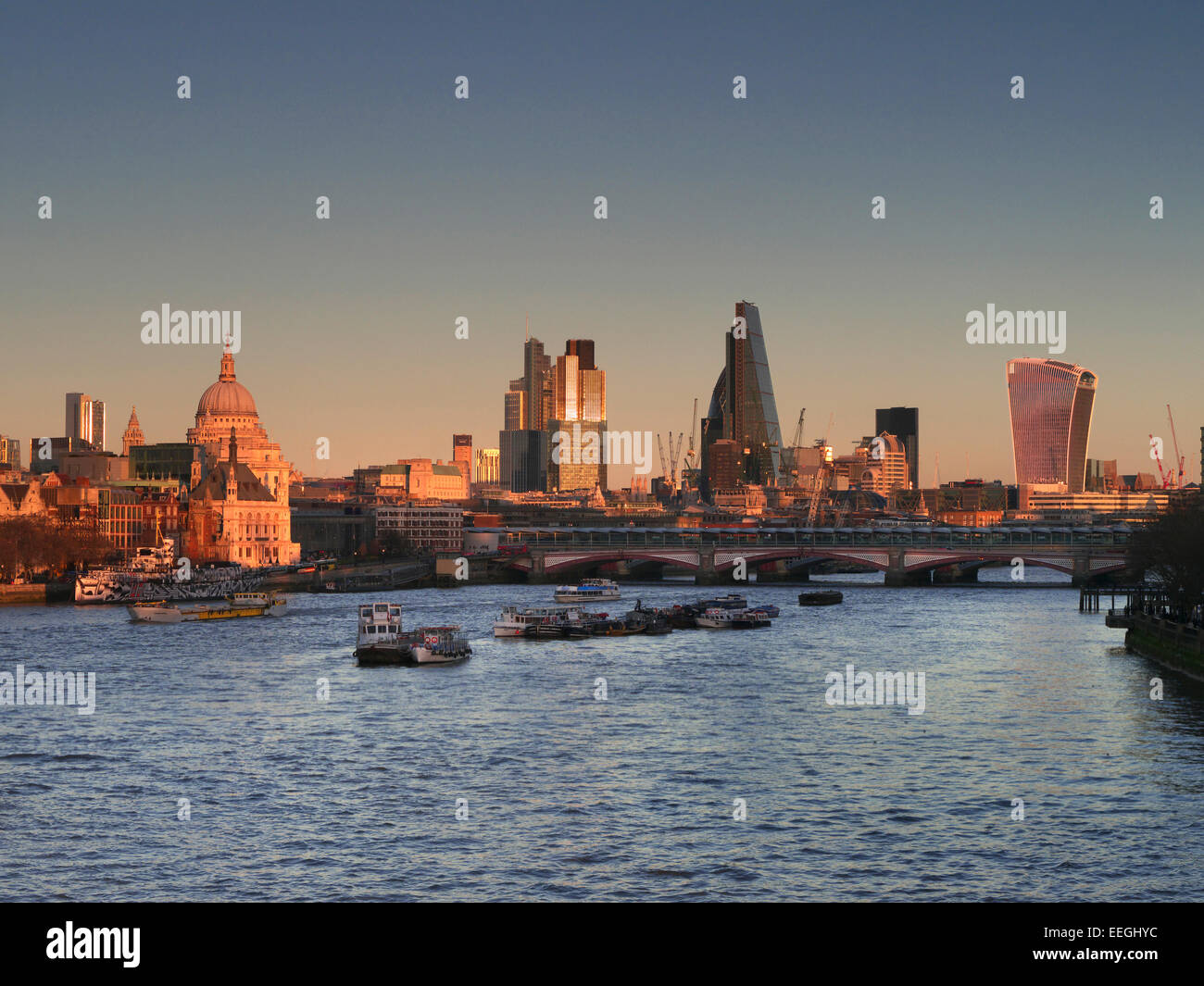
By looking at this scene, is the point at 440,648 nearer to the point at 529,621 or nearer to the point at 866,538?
the point at 529,621

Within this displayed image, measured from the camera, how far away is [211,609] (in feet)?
306

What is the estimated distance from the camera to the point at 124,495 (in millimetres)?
166250

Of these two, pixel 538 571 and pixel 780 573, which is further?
pixel 780 573

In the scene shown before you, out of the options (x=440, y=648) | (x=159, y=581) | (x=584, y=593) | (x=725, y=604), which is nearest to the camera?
(x=440, y=648)

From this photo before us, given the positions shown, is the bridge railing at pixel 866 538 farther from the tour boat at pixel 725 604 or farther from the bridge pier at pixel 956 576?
the tour boat at pixel 725 604

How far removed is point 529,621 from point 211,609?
2684 cm

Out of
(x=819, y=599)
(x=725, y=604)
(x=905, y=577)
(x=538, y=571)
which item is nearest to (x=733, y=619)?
(x=725, y=604)

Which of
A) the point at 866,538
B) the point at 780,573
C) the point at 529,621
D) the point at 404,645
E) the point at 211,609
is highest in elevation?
the point at 866,538

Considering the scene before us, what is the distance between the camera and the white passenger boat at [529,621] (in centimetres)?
7725

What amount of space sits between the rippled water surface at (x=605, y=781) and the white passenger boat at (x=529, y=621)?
13.5 m

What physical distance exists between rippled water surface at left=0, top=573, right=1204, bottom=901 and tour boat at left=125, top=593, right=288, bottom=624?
23.2 metres
